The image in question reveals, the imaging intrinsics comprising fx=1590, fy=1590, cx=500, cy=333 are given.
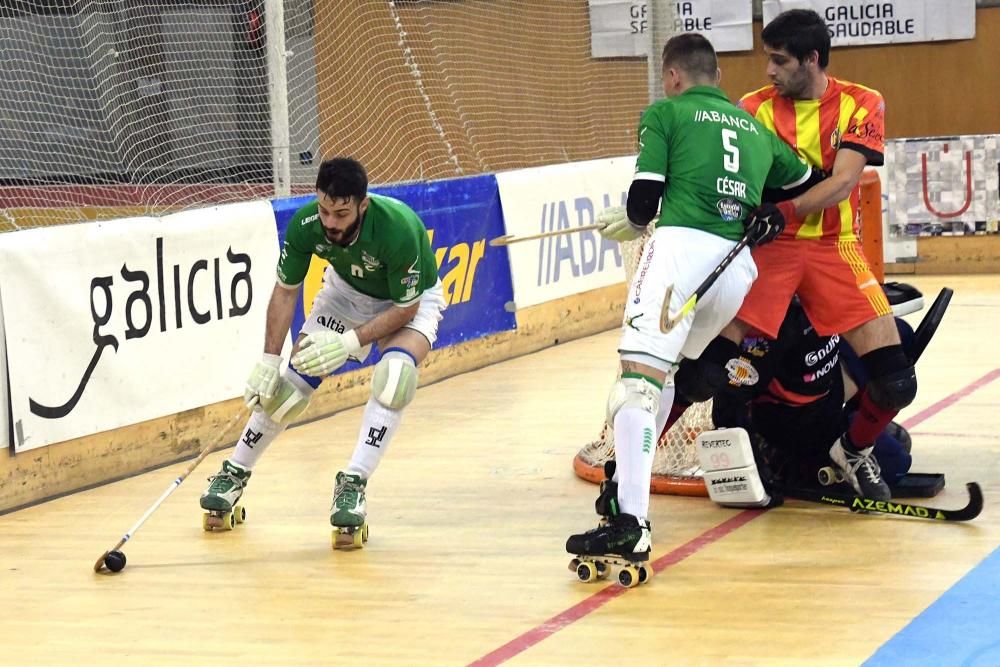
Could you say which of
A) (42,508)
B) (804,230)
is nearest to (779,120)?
(804,230)

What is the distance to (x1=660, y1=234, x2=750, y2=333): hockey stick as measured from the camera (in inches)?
220

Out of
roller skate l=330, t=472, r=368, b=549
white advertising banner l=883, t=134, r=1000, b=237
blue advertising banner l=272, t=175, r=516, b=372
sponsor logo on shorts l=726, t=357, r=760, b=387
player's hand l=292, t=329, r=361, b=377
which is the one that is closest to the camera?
roller skate l=330, t=472, r=368, b=549

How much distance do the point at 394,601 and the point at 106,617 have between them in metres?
0.97

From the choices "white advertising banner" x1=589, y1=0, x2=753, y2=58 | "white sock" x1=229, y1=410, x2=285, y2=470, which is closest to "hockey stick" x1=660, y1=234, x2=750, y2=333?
"white sock" x1=229, y1=410, x2=285, y2=470

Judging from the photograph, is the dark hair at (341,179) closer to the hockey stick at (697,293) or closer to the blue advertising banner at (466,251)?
the hockey stick at (697,293)

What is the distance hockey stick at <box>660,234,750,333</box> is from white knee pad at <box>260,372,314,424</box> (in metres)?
1.74

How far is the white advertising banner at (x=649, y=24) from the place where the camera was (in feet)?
50.9

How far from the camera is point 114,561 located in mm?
5914

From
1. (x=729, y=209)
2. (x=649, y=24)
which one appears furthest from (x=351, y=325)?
(x=649, y=24)

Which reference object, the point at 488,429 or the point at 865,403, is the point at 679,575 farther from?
the point at 488,429

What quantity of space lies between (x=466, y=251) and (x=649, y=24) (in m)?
3.13

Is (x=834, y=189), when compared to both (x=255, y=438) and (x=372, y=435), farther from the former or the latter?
(x=255, y=438)

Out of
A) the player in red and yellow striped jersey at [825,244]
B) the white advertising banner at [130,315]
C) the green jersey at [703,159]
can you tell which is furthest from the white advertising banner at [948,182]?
the green jersey at [703,159]

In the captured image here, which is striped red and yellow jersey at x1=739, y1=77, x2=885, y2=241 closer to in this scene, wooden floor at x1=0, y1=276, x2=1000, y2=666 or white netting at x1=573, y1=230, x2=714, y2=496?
white netting at x1=573, y1=230, x2=714, y2=496
